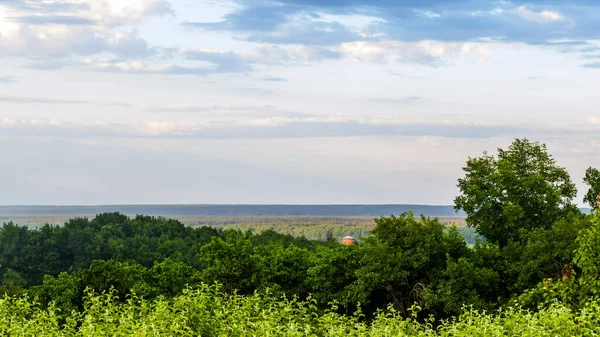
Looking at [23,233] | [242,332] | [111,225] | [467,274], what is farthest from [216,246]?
[111,225]

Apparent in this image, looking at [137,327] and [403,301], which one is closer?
[137,327]

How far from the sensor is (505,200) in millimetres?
33469

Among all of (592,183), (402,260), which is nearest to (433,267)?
(402,260)

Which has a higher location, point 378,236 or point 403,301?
point 378,236

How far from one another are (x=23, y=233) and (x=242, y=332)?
62.6 m

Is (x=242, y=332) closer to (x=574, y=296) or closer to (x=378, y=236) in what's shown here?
(x=574, y=296)

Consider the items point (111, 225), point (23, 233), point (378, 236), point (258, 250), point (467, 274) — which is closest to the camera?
point (467, 274)

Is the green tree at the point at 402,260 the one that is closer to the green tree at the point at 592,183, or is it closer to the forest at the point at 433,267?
the forest at the point at 433,267

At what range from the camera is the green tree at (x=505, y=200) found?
33.2 meters

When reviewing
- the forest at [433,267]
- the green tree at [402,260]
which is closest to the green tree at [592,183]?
the forest at [433,267]

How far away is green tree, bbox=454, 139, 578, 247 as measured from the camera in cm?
3325

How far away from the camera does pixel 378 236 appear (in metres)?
30.7

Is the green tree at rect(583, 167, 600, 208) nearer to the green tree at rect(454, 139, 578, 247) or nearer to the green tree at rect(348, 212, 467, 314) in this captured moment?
the green tree at rect(454, 139, 578, 247)

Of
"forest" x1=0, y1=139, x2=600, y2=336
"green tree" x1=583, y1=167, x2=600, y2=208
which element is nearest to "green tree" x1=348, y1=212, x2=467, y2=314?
"forest" x1=0, y1=139, x2=600, y2=336
